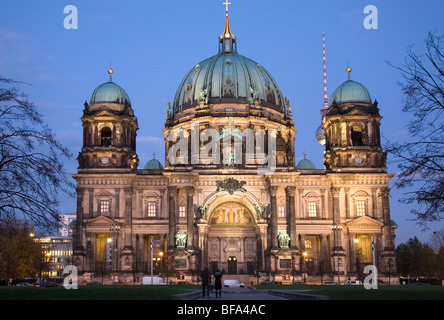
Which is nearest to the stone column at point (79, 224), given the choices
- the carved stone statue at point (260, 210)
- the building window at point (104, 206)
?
the building window at point (104, 206)

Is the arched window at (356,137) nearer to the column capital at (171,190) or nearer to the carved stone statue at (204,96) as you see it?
the carved stone statue at (204,96)

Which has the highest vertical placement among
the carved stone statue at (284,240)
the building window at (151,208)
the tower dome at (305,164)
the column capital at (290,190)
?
the tower dome at (305,164)

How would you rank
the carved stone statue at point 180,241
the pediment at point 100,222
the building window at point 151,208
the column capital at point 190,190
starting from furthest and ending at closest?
the building window at point 151,208 < the column capital at point 190,190 < the pediment at point 100,222 < the carved stone statue at point 180,241

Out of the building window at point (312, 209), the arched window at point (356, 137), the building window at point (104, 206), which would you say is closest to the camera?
the building window at point (104, 206)

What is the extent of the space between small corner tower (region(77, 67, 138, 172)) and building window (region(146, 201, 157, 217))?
5.20 meters

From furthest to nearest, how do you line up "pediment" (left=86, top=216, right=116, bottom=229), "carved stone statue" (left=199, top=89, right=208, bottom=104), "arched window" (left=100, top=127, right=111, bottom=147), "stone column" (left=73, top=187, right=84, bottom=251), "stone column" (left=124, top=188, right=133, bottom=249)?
1. "carved stone statue" (left=199, top=89, right=208, bottom=104)
2. "arched window" (left=100, top=127, right=111, bottom=147)
3. "stone column" (left=124, top=188, right=133, bottom=249)
4. "pediment" (left=86, top=216, right=116, bottom=229)
5. "stone column" (left=73, top=187, right=84, bottom=251)

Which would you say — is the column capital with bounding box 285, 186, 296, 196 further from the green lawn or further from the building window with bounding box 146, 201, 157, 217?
the green lawn

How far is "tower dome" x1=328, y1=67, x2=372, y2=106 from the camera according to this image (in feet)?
288

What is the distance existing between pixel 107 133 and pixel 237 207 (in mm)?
20622

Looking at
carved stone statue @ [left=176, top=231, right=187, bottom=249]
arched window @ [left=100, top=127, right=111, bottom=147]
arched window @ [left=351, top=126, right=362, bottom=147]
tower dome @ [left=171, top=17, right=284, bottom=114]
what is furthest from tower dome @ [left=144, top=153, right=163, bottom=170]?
arched window @ [left=351, top=126, right=362, bottom=147]

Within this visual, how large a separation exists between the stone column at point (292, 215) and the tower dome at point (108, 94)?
2605 cm

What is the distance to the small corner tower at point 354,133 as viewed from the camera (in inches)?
3339
